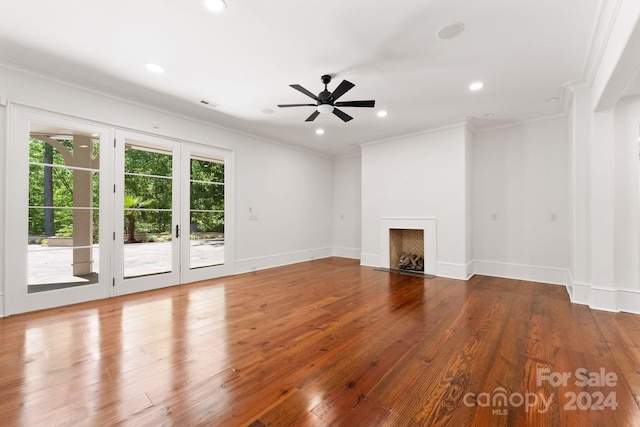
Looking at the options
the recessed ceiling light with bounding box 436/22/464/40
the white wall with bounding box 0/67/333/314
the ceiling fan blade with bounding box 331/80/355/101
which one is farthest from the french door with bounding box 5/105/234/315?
the recessed ceiling light with bounding box 436/22/464/40

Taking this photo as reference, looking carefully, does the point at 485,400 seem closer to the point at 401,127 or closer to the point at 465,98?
the point at 465,98

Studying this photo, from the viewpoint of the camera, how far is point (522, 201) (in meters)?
5.04

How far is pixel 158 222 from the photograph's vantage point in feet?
14.7

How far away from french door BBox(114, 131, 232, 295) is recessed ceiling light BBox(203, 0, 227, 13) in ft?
9.12

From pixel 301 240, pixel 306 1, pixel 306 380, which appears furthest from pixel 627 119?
pixel 301 240

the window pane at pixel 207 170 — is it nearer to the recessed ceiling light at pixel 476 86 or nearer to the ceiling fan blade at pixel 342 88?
the ceiling fan blade at pixel 342 88

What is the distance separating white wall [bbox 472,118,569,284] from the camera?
4711mm

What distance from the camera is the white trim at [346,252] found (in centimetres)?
747

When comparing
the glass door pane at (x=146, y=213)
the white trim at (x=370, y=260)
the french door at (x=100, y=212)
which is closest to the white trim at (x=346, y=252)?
the white trim at (x=370, y=260)

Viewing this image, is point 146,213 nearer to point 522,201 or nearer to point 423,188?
point 423,188

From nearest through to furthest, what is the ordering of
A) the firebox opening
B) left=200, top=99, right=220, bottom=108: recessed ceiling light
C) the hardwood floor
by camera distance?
1. the hardwood floor
2. left=200, top=99, right=220, bottom=108: recessed ceiling light
3. the firebox opening

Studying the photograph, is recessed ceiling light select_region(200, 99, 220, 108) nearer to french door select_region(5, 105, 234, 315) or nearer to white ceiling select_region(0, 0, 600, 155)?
white ceiling select_region(0, 0, 600, 155)

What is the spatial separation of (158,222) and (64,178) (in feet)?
4.26

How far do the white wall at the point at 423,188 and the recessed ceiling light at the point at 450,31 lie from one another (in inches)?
107
